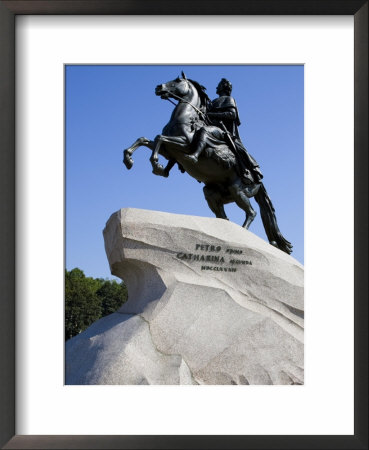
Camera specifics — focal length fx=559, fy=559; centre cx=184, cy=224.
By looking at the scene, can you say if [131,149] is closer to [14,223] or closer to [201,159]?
[201,159]

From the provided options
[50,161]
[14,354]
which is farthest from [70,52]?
[14,354]

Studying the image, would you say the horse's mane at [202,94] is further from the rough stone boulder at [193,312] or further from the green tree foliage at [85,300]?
the green tree foliage at [85,300]

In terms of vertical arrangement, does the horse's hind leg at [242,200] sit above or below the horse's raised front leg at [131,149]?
below

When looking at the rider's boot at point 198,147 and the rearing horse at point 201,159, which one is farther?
the rider's boot at point 198,147

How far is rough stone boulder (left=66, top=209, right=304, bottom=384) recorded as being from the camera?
19.8 feet

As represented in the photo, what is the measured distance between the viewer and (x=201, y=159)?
932 centimetres

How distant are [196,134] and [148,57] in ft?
13.6

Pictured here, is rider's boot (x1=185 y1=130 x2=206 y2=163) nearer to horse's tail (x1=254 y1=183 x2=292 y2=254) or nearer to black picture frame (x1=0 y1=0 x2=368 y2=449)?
horse's tail (x1=254 y1=183 x2=292 y2=254)

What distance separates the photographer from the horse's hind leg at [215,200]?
10.2 m

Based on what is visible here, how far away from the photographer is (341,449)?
403cm

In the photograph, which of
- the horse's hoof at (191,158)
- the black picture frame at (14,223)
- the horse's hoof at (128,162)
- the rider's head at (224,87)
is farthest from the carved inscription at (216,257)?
the rider's head at (224,87)

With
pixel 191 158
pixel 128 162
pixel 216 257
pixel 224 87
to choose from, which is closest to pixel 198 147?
pixel 191 158

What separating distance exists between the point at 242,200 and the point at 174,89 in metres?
2.26

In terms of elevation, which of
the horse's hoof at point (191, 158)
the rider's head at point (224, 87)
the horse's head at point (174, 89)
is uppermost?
the rider's head at point (224, 87)
